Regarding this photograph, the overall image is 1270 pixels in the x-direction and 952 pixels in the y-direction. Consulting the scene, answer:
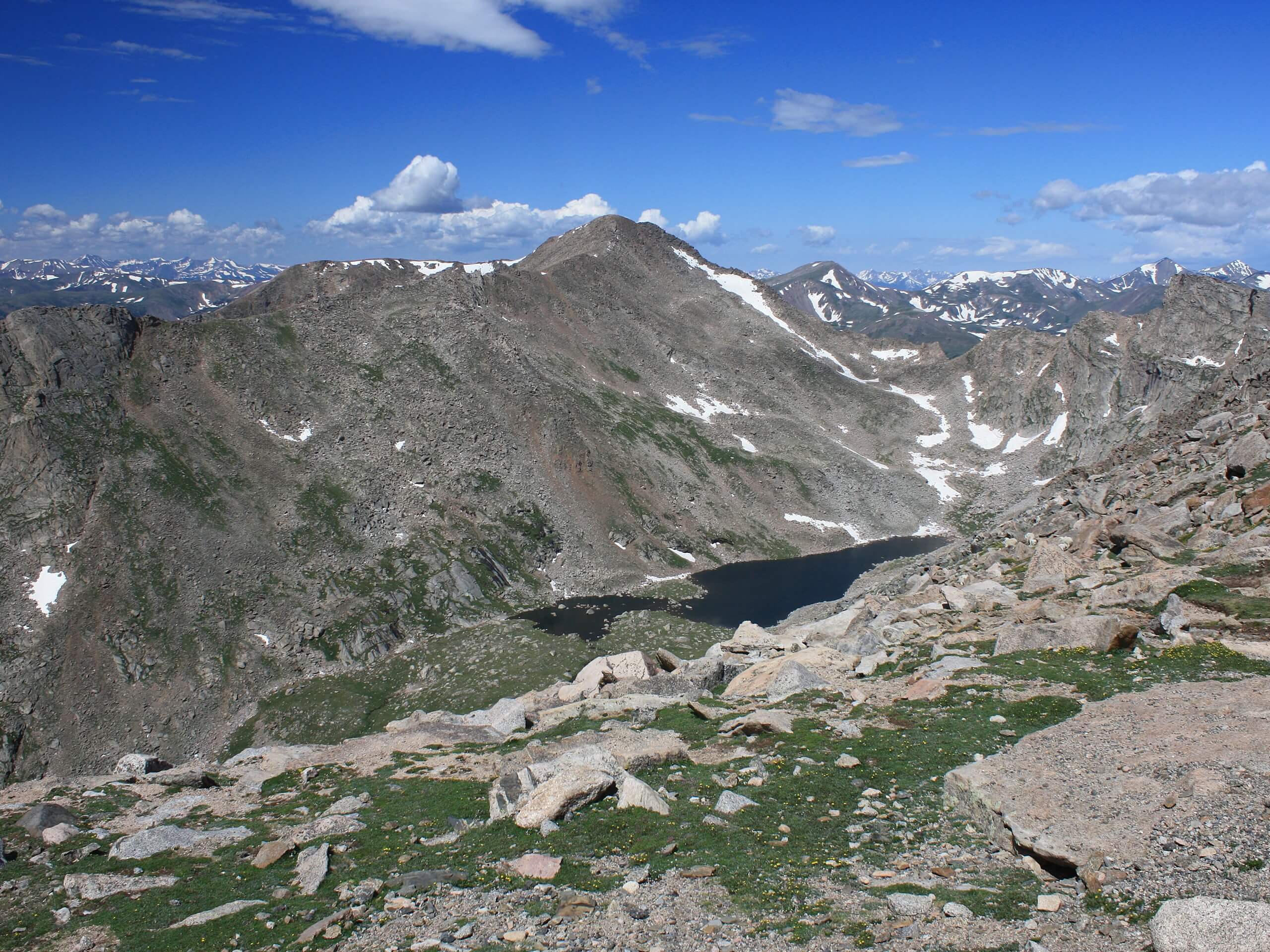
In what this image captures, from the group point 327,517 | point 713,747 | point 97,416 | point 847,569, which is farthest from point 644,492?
point 713,747

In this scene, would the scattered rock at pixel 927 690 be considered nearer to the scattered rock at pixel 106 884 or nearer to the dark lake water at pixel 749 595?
Answer: the scattered rock at pixel 106 884

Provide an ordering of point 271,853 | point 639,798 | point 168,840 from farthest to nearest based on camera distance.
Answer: point 168,840
point 639,798
point 271,853

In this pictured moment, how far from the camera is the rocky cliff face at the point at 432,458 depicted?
83438 millimetres

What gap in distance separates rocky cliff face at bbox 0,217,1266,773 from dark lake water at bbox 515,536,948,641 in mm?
4773

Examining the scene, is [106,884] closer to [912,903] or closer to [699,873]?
[699,873]

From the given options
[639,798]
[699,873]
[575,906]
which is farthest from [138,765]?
[699,873]

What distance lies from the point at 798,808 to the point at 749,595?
9573 centimetres

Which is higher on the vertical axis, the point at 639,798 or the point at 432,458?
the point at 432,458

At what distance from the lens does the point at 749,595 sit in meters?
116

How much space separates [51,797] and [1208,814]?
117 feet

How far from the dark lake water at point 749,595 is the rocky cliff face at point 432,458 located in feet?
15.7

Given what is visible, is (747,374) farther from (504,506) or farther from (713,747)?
(713,747)

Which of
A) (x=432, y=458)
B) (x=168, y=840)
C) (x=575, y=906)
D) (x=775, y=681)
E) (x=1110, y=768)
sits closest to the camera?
(x=575, y=906)

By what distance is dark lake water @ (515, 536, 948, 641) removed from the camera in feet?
340
